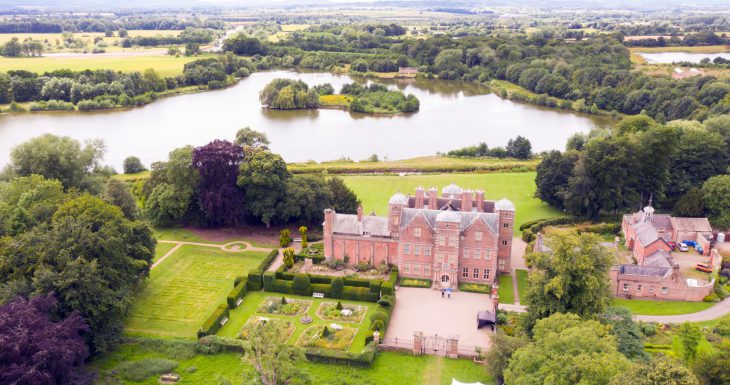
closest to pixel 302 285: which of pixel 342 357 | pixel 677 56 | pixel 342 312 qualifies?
pixel 342 312

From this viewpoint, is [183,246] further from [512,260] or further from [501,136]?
[501,136]

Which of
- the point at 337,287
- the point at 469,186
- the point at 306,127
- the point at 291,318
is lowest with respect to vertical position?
the point at 291,318

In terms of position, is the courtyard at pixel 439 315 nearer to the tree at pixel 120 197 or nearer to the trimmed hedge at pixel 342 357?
the trimmed hedge at pixel 342 357

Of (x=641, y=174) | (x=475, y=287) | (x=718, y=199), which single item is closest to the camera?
(x=475, y=287)

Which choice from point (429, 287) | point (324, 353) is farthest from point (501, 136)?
point (324, 353)

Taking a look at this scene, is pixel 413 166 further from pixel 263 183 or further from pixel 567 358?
pixel 567 358

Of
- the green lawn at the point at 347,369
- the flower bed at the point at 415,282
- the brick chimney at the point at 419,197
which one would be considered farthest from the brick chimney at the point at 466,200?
the green lawn at the point at 347,369
